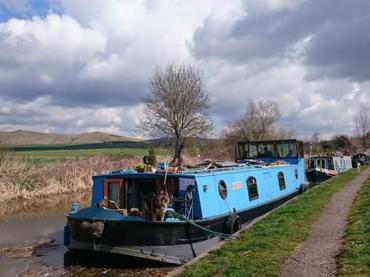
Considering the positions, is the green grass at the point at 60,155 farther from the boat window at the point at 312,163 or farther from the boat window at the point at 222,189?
the boat window at the point at 222,189

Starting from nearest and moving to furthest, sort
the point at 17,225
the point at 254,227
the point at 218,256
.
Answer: the point at 218,256
the point at 254,227
the point at 17,225

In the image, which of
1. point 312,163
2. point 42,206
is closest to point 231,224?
point 42,206

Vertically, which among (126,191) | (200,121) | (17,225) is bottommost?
(17,225)

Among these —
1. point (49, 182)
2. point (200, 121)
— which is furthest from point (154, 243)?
point (200, 121)

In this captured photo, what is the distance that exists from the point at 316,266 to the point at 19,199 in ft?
59.3

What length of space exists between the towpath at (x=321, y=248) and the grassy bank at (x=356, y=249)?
138 mm

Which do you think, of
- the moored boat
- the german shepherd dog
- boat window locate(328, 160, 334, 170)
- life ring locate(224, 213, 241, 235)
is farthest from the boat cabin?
boat window locate(328, 160, 334, 170)

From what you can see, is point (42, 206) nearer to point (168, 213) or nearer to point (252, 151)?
point (252, 151)

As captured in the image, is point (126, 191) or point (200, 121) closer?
point (126, 191)

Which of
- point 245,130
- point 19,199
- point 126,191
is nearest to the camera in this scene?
point 126,191

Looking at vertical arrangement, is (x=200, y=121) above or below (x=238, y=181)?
above

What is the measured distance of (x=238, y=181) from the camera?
44.9ft

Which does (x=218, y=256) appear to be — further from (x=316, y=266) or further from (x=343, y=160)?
(x=343, y=160)

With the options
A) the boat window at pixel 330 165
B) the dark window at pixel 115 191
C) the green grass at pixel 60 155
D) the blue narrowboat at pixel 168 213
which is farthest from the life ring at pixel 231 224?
the boat window at pixel 330 165
